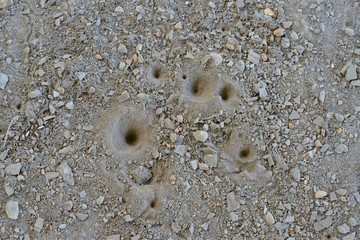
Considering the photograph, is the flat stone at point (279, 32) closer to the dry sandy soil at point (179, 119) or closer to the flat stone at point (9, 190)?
the dry sandy soil at point (179, 119)

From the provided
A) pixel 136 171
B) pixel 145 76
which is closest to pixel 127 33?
pixel 145 76

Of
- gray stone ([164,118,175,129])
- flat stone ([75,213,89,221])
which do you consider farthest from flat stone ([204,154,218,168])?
flat stone ([75,213,89,221])

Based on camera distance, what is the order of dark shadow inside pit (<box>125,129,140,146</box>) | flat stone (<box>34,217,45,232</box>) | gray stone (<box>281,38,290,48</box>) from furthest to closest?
1. gray stone (<box>281,38,290,48</box>)
2. dark shadow inside pit (<box>125,129,140,146</box>)
3. flat stone (<box>34,217,45,232</box>)

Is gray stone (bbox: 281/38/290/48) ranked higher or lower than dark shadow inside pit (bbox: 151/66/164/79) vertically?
higher

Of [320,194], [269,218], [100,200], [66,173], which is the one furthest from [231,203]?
[66,173]

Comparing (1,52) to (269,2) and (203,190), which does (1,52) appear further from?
(269,2)

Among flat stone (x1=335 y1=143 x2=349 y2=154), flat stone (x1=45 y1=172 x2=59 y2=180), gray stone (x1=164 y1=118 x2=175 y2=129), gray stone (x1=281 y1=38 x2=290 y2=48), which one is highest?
gray stone (x1=281 y1=38 x2=290 y2=48)

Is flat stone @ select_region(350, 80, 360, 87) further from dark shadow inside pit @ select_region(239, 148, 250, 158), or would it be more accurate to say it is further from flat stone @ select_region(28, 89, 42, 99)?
flat stone @ select_region(28, 89, 42, 99)
